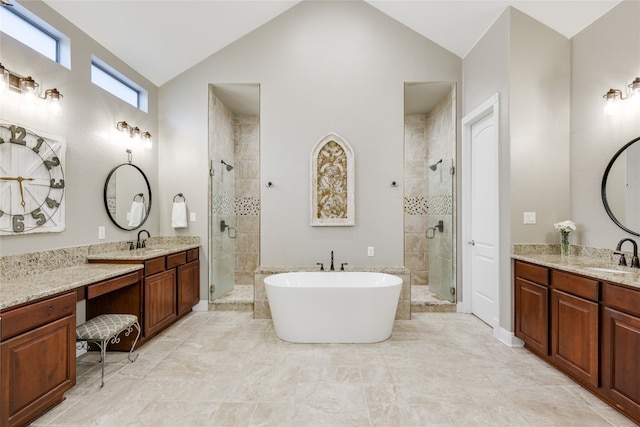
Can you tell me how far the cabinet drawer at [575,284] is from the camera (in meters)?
2.03

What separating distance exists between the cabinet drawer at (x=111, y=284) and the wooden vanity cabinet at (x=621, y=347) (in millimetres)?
3451

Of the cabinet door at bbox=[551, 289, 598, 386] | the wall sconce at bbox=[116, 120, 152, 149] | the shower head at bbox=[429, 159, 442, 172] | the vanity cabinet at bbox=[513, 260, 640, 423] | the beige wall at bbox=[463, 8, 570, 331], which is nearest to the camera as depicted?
the vanity cabinet at bbox=[513, 260, 640, 423]

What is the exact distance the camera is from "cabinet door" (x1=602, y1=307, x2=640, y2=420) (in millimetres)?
1742

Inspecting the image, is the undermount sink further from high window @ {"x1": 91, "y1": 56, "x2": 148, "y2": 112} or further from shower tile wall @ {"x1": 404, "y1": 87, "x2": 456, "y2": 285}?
high window @ {"x1": 91, "y1": 56, "x2": 148, "y2": 112}

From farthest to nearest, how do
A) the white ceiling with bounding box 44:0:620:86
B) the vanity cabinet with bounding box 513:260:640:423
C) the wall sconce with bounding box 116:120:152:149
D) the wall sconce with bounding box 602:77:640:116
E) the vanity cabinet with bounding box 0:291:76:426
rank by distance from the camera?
the wall sconce with bounding box 116:120:152:149 < the white ceiling with bounding box 44:0:620:86 < the wall sconce with bounding box 602:77:640:116 < the vanity cabinet with bounding box 513:260:640:423 < the vanity cabinet with bounding box 0:291:76:426

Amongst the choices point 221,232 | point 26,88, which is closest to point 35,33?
point 26,88

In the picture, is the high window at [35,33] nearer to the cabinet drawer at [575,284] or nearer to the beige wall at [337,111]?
the beige wall at [337,111]

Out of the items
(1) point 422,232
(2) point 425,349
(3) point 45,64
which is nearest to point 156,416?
(2) point 425,349

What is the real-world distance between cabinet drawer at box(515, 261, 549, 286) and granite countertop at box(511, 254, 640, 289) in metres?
0.05

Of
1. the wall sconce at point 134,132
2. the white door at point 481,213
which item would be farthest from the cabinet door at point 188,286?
the white door at point 481,213

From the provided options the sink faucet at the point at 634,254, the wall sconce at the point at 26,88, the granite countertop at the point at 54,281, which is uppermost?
the wall sconce at the point at 26,88

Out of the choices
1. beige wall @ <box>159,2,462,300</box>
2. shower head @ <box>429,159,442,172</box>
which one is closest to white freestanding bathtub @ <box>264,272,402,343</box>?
beige wall @ <box>159,2,462,300</box>

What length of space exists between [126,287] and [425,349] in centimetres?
276

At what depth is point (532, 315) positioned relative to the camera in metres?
2.59
